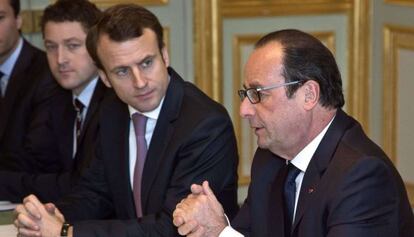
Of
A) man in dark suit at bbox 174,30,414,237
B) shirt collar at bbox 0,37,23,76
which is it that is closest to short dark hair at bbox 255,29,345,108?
man in dark suit at bbox 174,30,414,237

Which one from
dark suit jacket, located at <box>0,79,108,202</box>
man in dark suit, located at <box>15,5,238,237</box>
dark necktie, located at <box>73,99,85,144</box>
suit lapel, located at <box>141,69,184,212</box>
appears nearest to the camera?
man in dark suit, located at <box>15,5,238,237</box>

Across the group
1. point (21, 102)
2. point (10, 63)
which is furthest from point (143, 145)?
point (10, 63)

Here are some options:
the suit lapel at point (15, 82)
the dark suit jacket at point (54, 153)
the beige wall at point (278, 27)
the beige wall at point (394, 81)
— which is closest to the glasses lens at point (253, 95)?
the dark suit jacket at point (54, 153)

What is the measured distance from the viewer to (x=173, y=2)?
16.7ft

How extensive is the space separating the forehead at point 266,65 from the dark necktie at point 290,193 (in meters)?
0.26

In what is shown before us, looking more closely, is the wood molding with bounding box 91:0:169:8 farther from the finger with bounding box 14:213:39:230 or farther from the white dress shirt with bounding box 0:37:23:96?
the finger with bounding box 14:213:39:230

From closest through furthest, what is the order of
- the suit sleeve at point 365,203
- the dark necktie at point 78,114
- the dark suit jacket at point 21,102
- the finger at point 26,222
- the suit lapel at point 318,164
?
the suit sleeve at point 365,203 < the suit lapel at point 318,164 < the finger at point 26,222 < the dark necktie at point 78,114 < the dark suit jacket at point 21,102

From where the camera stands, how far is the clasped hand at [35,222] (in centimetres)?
275

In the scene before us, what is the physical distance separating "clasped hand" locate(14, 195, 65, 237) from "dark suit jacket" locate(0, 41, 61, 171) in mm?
1116

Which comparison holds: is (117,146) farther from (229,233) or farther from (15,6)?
(15,6)

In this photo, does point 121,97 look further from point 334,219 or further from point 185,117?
point 334,219

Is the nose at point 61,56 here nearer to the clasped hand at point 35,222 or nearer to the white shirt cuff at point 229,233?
the clasped hand at point 35,222

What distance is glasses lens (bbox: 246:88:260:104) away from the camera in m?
2.46

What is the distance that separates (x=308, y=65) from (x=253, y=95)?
6.8 inches
